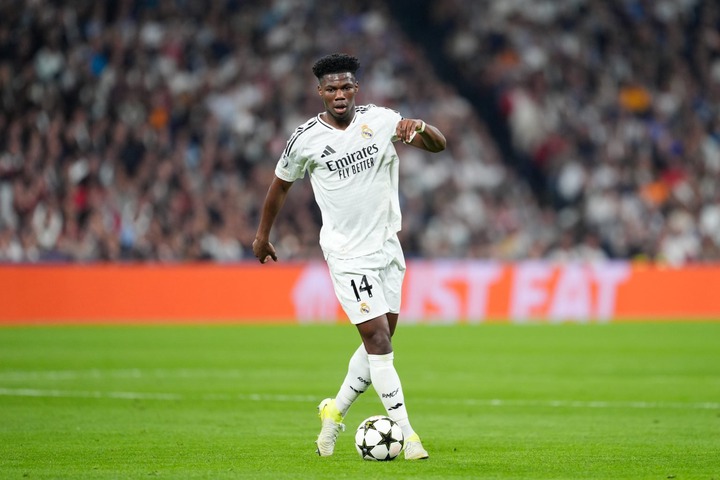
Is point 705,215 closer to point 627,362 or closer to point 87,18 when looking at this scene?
point 627,362

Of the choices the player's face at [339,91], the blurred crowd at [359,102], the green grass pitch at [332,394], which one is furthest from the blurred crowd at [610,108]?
the player's face at [339,91]

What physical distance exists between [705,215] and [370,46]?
883cm

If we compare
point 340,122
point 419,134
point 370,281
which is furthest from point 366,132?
point 370,281

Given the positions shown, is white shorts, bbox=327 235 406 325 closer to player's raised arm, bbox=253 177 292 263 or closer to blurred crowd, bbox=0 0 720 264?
player's raised arm, bbox=253 177 292 263

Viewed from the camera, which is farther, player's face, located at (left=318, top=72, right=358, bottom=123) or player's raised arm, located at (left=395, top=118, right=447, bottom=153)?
player's face, located at (left=318, top=72, right=358, bottom=123)

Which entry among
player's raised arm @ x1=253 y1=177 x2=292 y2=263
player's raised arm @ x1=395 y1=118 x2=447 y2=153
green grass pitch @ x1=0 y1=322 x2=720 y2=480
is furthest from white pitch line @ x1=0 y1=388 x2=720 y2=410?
player's raised arm @ x1=395 y1=118 x2=447 y2=153

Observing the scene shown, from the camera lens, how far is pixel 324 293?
2466 centimetres

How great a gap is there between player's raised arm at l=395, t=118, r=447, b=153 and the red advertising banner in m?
15.6

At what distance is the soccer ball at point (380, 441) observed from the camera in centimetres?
802

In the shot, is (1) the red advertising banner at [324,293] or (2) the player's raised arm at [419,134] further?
(1) the red advertising banner at [324,293]

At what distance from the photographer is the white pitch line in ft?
38.7

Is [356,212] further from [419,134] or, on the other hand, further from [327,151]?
[419,134]

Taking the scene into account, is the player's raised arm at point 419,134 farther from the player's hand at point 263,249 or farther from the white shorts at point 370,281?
the player's hand at point 263,249

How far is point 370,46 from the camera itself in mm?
29688
